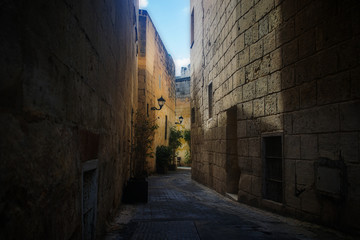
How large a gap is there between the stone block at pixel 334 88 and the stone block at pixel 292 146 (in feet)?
2.34

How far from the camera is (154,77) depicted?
45.0ft

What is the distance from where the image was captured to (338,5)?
11.4 feet

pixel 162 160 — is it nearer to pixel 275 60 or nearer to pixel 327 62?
pixel 275 60

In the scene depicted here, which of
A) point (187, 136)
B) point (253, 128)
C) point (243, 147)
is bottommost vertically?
point (243, 147)

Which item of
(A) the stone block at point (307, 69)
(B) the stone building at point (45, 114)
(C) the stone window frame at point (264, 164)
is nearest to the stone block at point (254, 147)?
(C) the stone window frame at point (264, 164)

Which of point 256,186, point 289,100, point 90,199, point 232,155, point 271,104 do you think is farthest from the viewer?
point 232,155

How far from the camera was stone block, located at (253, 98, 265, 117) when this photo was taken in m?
5.11

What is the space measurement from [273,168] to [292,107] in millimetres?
1208

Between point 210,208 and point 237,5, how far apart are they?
4.25 m

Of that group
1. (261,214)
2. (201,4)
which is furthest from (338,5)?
(201,4)

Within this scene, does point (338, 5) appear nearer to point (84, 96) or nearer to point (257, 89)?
point (257, 89)

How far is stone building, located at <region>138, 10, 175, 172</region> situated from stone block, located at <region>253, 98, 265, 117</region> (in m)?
4.76

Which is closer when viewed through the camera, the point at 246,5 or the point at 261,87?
the point at 261,87

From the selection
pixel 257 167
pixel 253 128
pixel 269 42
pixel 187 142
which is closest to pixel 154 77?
pixel 187 142
